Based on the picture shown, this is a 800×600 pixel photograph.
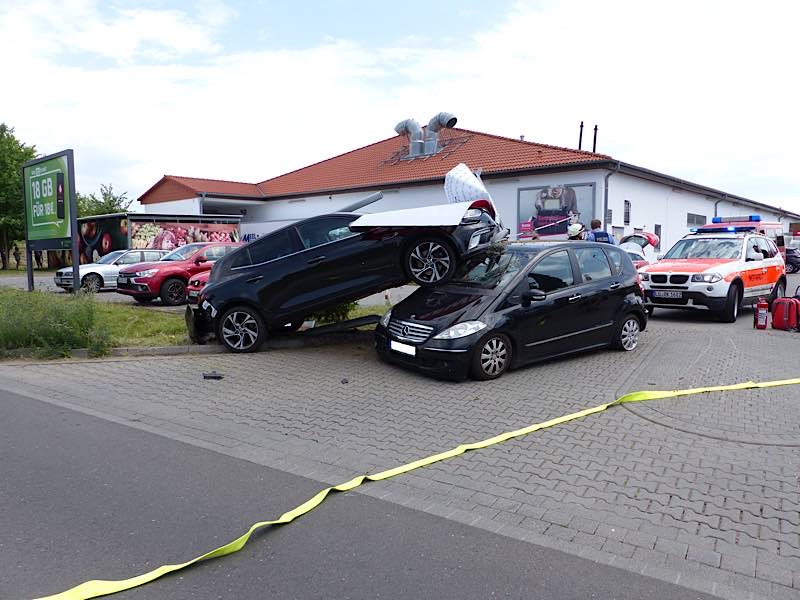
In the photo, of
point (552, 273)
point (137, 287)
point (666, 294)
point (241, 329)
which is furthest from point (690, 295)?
point (137, 287)

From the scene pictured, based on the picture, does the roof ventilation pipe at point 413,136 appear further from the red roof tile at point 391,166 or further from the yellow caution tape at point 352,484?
the yellow caution tape at point 352,484

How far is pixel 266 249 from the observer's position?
9367 millimetres

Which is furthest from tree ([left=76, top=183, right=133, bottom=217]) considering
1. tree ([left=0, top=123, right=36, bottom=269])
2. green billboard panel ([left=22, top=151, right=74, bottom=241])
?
green billboard panel ([left=22, top=151, right=74, bottom=241])

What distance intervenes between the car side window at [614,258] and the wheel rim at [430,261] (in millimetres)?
2450

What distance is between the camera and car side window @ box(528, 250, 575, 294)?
26.3 ft

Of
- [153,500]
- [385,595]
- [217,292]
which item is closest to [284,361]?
[217,292]

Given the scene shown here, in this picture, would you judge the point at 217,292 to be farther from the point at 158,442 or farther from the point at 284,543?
the point at 284,543

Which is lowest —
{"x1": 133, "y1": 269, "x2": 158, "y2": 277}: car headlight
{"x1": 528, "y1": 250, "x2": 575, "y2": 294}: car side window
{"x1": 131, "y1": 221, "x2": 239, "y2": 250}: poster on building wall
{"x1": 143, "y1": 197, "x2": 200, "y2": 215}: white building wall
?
{"x1": 133, "y1": 269, "x2": 158, "y2": 277}: car headlight

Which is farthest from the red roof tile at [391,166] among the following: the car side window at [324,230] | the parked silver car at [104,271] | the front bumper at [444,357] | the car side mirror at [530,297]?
the front bumper at [444,357]

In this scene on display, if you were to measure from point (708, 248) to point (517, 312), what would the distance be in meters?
8.74

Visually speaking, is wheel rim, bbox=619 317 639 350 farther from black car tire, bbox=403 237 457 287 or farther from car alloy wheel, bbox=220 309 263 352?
car alloy wheel, bbox=220 309 263 352

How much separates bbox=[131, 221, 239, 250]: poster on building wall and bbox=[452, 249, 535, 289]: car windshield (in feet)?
86.0

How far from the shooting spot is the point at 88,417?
20.3ft

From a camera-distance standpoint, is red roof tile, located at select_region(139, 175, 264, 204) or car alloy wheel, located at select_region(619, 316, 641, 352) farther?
red roof tile, located at select_region(139, 175, 264, 204)
